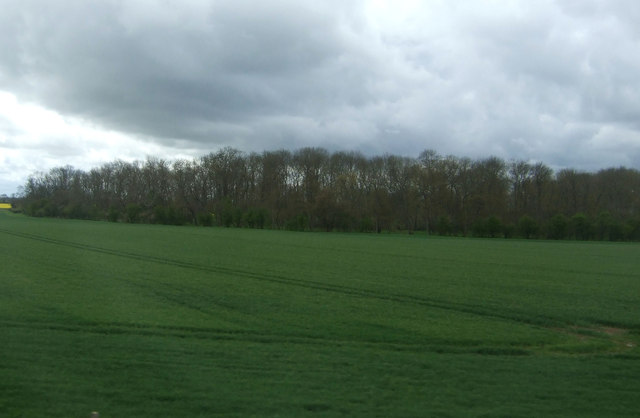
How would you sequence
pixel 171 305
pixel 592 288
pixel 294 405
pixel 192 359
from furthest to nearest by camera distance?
pixel 592 288 < pixel 171 305 < pixel 192 359 < pixel 294 405

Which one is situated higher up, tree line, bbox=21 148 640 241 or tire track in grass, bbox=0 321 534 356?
tree line, bbox=21 148 640 241

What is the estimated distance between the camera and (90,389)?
244 inches

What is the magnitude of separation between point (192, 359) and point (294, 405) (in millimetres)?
2627

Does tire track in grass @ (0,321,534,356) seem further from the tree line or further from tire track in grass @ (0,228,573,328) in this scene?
the tree line

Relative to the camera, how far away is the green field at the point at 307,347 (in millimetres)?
6051

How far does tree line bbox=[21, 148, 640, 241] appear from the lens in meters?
85.8

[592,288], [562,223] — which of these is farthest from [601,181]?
[592,288]

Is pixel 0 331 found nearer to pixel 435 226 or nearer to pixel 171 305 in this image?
pixel 171 305

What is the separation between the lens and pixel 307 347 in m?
8.90

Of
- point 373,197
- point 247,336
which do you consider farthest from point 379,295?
point 373,197

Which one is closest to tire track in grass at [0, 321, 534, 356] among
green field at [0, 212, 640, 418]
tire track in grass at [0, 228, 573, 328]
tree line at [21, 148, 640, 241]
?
green field at [0, 212, 640, 418]

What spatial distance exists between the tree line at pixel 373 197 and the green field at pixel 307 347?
228 feet

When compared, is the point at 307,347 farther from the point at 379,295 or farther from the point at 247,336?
the point at 379,295

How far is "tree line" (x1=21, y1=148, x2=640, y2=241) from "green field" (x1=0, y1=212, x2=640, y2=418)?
2734 inches
